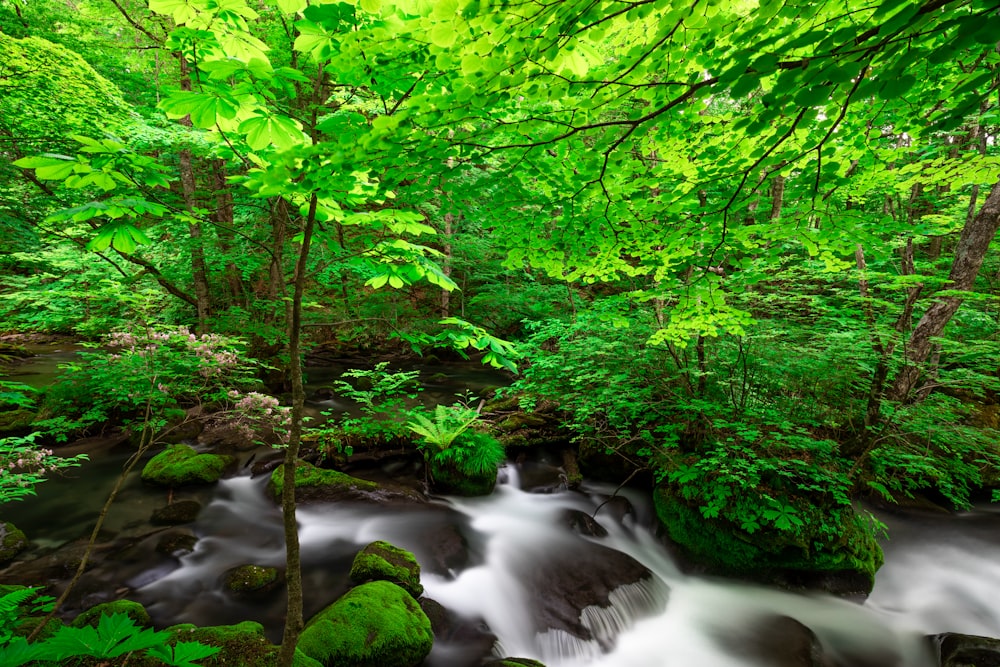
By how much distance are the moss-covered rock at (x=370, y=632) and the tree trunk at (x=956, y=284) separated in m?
6.17

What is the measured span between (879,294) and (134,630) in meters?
12.6

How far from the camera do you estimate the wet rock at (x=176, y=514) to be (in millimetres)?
5145

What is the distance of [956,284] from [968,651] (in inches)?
154

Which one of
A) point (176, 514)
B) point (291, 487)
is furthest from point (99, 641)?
point (176, 514)

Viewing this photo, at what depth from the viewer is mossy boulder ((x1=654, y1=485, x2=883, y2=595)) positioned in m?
4.72

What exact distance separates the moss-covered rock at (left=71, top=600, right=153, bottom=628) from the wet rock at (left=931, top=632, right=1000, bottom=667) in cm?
760

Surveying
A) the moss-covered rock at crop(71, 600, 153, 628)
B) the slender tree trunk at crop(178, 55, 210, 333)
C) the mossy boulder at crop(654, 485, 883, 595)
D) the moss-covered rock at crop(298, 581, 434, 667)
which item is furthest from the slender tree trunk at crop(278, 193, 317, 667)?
the slender tree trunk at crop(178, 55, 210, 333)

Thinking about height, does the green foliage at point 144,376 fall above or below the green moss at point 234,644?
above

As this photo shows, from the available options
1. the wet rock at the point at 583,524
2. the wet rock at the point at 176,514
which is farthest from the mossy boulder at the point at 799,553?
the wet rock at the point at 176,514

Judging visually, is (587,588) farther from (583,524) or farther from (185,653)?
(185,653)

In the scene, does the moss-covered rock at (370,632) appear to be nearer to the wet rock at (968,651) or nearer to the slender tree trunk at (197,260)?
the wet rock at (968,651)

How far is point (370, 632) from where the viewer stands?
10.7 ft

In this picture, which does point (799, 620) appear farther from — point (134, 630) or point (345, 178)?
point (345, 178)

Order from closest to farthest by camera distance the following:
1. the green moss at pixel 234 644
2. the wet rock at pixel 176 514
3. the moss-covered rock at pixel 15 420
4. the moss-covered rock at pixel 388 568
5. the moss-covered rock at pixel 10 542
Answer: the green moss at pixel 234 644
the moss-covered rock at pixel 388 568
the moss-covered rock at pixel 10 542
the wet rock at pixel 176 514
the moss-covered rock at pixel 15 420
